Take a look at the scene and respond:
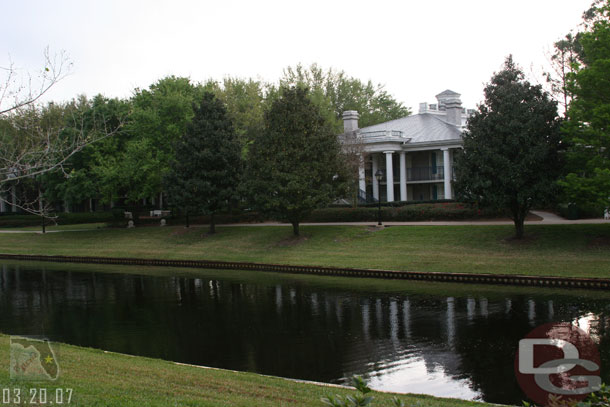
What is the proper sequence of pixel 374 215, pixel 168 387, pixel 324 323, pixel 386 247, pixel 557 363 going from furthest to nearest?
pixel 374 215, pixel 386 247, pixel 324 323, pixel 557 363, pixel 168 387

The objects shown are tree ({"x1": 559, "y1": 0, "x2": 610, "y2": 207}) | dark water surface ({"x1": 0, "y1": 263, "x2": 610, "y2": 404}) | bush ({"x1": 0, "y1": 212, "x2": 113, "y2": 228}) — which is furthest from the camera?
bush ({"x1": 0, "y1": 212, "x2": 113, "y2": 228})

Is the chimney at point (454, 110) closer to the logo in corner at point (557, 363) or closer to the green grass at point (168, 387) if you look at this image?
the logo in corner at point (557, 363)

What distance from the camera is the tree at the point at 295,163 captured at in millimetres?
35438

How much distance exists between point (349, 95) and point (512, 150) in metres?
51.2

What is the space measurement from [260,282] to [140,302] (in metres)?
5.90

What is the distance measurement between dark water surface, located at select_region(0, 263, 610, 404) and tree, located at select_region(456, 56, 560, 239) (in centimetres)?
751

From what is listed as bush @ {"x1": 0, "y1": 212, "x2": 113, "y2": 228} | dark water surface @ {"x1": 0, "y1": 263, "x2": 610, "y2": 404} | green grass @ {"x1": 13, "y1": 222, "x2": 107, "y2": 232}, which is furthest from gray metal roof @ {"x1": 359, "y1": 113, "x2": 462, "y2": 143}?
dark water surface @ {"x1": 0, "y1": 263, "x2": 610, "y2": 404}

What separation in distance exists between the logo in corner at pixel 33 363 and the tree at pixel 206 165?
31.3m

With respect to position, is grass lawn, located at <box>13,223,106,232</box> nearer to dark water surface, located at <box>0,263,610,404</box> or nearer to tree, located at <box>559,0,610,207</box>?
dark water surface, located at <box>0,263,610,404</box>

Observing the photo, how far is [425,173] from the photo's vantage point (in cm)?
5341

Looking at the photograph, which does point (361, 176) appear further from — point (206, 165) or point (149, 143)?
point (149, 143)

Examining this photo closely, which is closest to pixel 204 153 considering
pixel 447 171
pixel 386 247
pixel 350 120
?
pixel 386 247

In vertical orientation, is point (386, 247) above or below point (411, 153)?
below

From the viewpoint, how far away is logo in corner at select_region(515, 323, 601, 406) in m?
10.2
